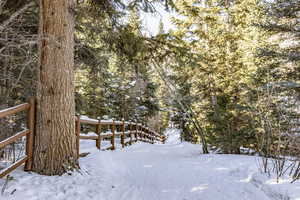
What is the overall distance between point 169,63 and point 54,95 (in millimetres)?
3973

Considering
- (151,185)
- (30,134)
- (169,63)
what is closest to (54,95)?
(30,134)

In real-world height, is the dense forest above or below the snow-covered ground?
Answer: above

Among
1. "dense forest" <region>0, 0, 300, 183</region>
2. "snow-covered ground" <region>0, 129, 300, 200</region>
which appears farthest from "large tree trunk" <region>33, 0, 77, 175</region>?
"snow-covered ground" <region>0, 129, 300, 200</region>

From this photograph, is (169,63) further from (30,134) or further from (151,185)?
(30,134)

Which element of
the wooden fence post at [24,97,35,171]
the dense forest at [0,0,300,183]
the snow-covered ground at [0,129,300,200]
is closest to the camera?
the snow-covered ground at [0,129,300,200]

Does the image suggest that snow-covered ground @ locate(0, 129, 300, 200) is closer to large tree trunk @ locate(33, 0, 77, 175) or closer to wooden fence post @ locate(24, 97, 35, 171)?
wooden fence post @ locate(24, 97, 35, 171)

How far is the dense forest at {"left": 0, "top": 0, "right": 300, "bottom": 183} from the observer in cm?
359

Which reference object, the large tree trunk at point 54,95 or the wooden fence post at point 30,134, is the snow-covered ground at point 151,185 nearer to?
the wooden fence post at point 30,134

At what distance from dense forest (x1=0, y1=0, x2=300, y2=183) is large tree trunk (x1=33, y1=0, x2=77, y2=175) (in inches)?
0.7

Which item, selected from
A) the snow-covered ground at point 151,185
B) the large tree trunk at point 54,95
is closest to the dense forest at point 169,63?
the large tree trunk at point 54,95

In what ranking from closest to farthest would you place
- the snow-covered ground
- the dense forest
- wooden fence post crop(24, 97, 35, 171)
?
the snow-covered ground
wooden fence post crop(24, 97, 35, 171)
the dense forest

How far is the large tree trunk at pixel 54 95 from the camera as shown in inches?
137

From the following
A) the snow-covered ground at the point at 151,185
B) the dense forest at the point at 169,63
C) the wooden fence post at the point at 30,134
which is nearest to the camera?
the snow-covered ground at the point at 151,185

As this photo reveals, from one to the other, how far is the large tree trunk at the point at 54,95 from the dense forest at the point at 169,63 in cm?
2
